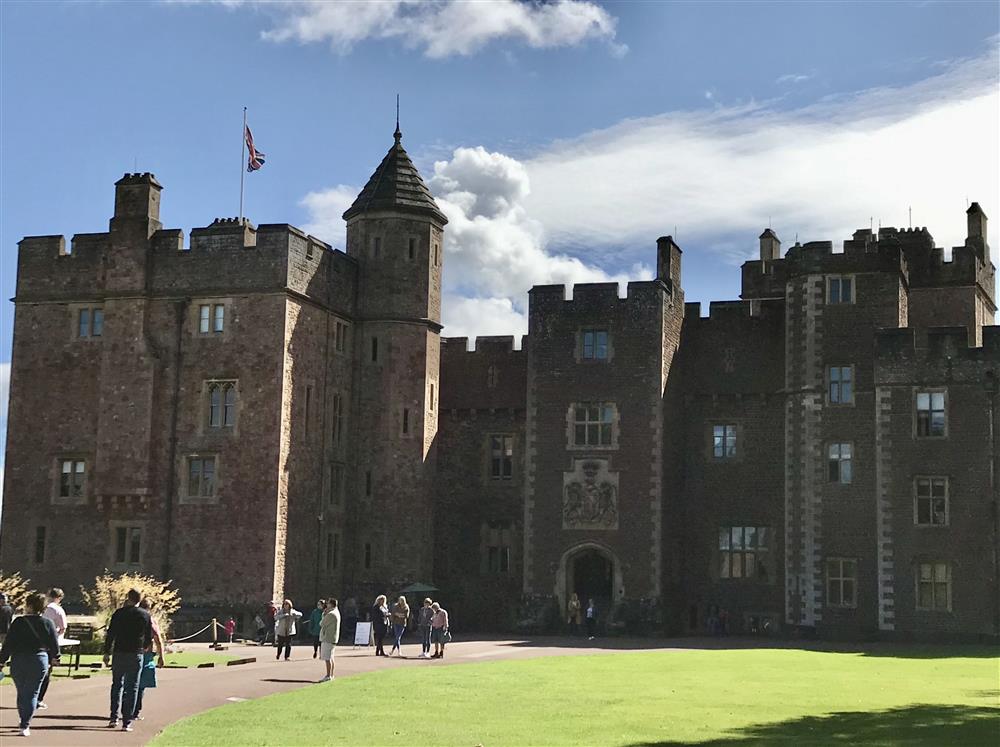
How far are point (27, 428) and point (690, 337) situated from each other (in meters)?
23.2

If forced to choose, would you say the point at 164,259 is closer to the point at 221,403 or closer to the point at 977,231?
the point at 221,403

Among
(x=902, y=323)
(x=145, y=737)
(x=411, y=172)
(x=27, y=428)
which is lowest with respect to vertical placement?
(x=145, y=737)

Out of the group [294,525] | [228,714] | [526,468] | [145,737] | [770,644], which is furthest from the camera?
[526,468]

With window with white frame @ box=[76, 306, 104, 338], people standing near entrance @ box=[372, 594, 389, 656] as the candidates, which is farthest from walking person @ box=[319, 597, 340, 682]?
window with white frame @ box=[76, 306, 104, 338]

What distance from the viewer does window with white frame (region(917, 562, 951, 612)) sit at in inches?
1587

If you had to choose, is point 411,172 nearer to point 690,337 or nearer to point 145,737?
point 690,337

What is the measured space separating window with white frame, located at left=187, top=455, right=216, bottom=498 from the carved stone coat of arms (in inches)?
466

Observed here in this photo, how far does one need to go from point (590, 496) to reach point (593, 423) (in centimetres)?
254

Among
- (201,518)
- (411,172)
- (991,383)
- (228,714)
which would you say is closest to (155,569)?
(201,518)

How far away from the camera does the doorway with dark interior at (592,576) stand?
4519 cm

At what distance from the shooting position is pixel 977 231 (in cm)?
5100

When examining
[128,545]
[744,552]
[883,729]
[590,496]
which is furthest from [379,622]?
[744,552]

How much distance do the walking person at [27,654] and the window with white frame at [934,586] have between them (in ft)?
99.4

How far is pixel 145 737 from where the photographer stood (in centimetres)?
1734
